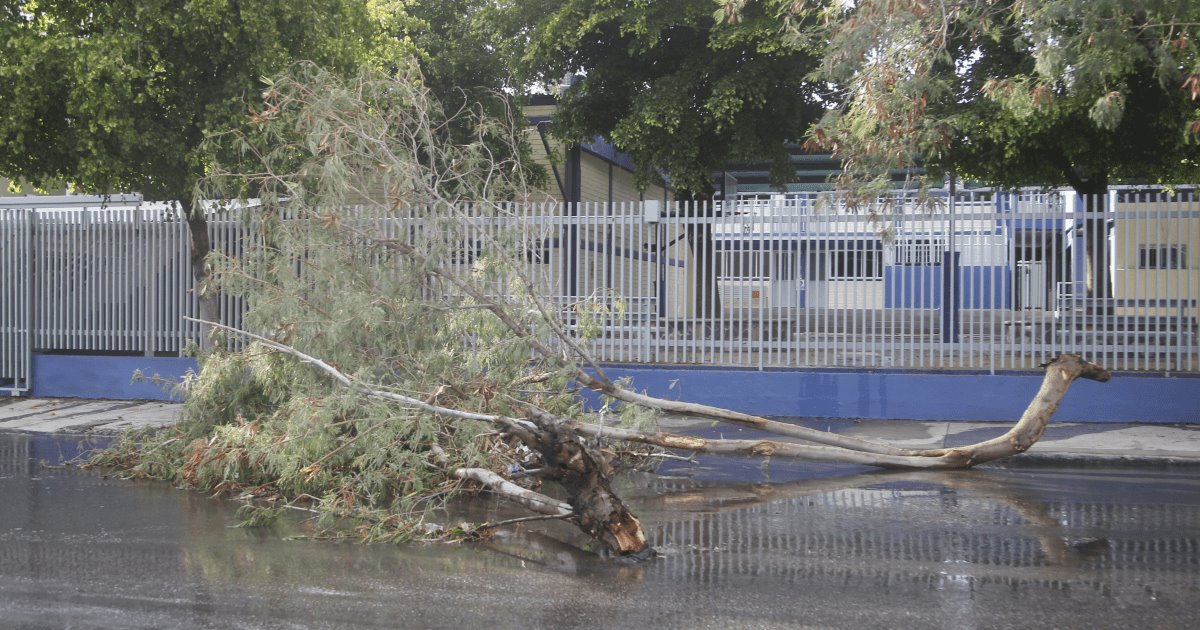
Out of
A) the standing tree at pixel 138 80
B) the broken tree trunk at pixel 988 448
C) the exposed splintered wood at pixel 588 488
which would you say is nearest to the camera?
the exposed splintered wood at pixel 588 488

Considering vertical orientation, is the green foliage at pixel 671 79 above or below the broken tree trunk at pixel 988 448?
above

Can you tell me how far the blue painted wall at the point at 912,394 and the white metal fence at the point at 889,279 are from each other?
188 millimetres

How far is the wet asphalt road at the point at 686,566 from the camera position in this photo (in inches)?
210

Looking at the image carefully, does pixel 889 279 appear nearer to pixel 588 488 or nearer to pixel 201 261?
pixel 588 488

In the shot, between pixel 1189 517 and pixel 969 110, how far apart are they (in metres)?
8.62

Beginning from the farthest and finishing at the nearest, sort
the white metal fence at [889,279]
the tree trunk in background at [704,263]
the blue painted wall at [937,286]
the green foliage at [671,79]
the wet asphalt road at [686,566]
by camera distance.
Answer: the green foliage at [671,79] → the tree trunk in background at [704,263] → the blue painted wall at [937,286] → the white metal fence at [889,279] → the wet asphalt road at [686,566]

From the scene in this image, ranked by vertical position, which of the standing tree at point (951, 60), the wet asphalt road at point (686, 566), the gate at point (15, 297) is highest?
the standing tree at point (951, 60)

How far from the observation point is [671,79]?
66.5ft

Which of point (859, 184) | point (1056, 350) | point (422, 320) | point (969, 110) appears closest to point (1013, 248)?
point (1056, 350)

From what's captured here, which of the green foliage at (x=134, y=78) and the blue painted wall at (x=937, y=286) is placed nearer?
the blue painted wall at (x=937, y=286)

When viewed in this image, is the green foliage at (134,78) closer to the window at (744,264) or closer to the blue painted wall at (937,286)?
the window at (744,264)

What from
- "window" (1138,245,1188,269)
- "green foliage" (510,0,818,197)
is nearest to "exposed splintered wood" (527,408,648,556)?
"window" (1138,245,1188,269)

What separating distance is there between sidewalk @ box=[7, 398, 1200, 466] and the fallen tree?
1158 mm

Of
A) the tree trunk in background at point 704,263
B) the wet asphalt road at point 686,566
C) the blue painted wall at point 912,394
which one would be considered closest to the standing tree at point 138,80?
the wet asphalt road at point 686,566
